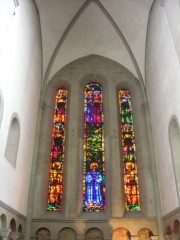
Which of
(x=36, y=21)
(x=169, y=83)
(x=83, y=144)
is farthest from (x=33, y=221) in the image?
(x=36, y=21)

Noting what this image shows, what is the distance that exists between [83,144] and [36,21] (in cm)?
577

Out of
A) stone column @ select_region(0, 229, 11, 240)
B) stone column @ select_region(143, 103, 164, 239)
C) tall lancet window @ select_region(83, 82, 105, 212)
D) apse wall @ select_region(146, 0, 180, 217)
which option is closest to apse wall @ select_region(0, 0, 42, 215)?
stone column @ select_region(0, 229, 11, 240)

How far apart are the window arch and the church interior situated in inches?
1.6

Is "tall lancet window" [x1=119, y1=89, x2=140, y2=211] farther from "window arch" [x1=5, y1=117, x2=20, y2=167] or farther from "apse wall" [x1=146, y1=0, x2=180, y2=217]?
"window arch" [x1=5, y1=117, x2=20, y2=167]

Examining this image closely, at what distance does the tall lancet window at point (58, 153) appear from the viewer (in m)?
11.3

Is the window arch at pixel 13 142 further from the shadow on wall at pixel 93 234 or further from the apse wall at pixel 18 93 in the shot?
the shadow on wall at pixel 93 234

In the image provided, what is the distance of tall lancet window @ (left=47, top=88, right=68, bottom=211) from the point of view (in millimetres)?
11312

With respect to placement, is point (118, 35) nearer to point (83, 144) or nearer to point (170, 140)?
point (83, 144)

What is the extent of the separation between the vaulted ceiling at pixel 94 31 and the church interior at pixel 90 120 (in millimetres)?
Result: 50

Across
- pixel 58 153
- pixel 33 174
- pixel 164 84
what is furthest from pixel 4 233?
pixel 164 84

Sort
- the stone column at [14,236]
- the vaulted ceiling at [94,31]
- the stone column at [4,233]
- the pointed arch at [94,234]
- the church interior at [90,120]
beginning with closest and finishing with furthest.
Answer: the stone column at [4,233]
the stone column at [14,236]
the church interior at [90,120]
the pointed arch at [94,234]
the vaulted ceiling at [94,31]

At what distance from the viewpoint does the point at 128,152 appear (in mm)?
12383

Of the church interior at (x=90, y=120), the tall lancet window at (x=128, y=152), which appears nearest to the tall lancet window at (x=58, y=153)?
the church interior at (x=90, y=120)

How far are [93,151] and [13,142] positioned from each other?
13.4 feet
